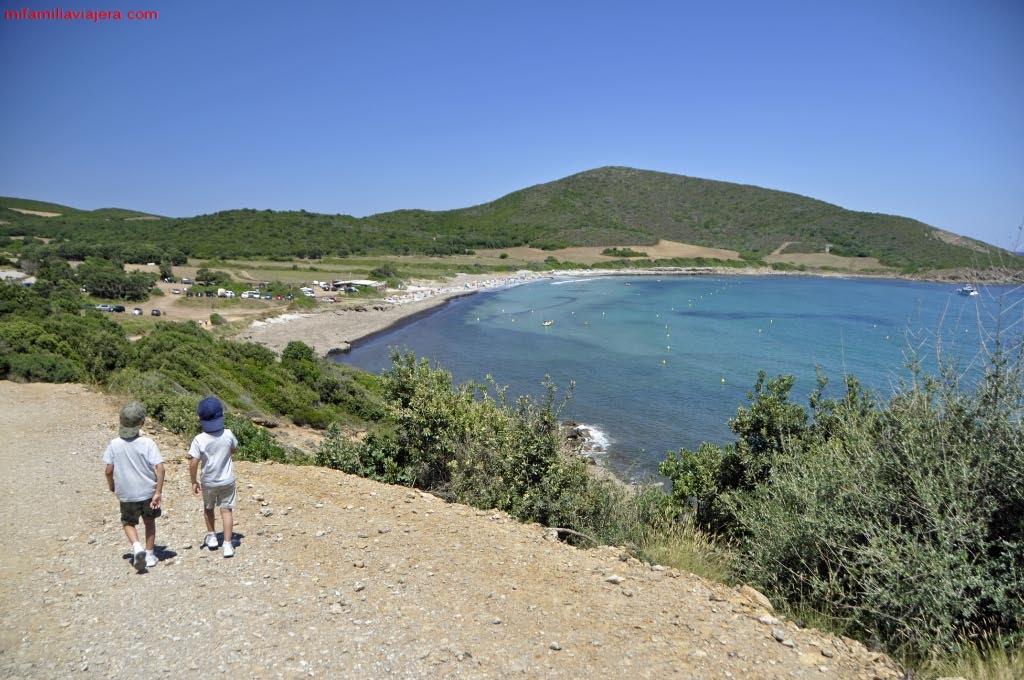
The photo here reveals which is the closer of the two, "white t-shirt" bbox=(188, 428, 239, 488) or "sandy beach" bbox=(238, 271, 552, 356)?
"white t-shirt" bbox=(188, 428, 239, 488)

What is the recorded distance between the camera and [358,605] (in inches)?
187

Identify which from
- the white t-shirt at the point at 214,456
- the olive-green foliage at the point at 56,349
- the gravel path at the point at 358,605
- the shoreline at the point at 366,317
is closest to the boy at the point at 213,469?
the white t-shirt at the point at 214,456

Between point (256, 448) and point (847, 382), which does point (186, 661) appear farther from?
point (847, 382)

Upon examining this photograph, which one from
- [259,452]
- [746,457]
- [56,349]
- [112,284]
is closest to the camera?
[746,457]

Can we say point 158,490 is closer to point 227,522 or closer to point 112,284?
point 227,522

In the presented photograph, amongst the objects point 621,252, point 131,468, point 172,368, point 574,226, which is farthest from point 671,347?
point 574,226

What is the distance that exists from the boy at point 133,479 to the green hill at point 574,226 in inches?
3612

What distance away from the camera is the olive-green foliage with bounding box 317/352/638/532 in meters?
7.54

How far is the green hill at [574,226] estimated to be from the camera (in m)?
104

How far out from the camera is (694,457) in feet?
35.2

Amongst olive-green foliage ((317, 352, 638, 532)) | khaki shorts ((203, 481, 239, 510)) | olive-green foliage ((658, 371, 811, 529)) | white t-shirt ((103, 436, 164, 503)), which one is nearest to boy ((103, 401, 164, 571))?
white t-shirt ((103, 436, 164, 503))

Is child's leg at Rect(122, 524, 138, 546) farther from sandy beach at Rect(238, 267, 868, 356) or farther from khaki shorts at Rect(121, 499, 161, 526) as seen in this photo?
sandy beach at Rect(238, 267, 868, 356)

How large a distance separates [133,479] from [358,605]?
2.40 metres

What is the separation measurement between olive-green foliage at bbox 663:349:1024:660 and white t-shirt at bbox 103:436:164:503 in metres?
5.74
